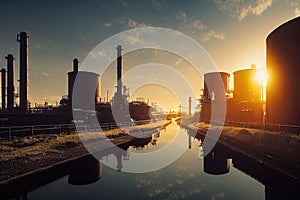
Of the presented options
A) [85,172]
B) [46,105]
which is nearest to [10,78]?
[46,105]

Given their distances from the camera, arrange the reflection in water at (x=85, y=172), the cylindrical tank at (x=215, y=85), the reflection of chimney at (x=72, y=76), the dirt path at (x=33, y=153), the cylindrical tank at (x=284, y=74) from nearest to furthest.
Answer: the dirt path at (x=33, y=153) < the reflection in water at (x=85, y=172) < the cylindrical tank at (x=284, y=74) < the reflection of chimney at (x=72, y=76) < the cylindrical tank at (x=215, y=85)

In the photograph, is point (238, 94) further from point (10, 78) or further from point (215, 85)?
point (10, 78)

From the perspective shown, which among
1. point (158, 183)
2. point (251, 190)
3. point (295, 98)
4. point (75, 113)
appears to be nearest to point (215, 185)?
point (251, 190)

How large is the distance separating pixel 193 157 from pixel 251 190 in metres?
10.1

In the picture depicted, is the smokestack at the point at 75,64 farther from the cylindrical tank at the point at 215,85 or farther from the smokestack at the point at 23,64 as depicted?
the cylindrical tank at the point at 215,85

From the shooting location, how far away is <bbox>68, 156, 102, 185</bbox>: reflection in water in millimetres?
12828

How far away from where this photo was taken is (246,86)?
5544 cm

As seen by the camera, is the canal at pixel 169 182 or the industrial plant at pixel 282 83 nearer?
the canal at pixel 169 182

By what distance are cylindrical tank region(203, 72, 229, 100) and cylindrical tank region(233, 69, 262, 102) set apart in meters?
4.30

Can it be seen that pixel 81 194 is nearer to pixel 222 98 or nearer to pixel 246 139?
pixel 246 139

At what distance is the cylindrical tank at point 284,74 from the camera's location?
80.6ft

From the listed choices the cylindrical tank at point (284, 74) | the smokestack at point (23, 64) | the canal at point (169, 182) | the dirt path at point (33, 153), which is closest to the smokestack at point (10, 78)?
the smokestack at point (23, 64)

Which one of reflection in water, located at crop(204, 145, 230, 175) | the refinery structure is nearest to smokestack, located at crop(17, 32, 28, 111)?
the refinery structure

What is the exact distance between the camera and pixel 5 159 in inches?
529
